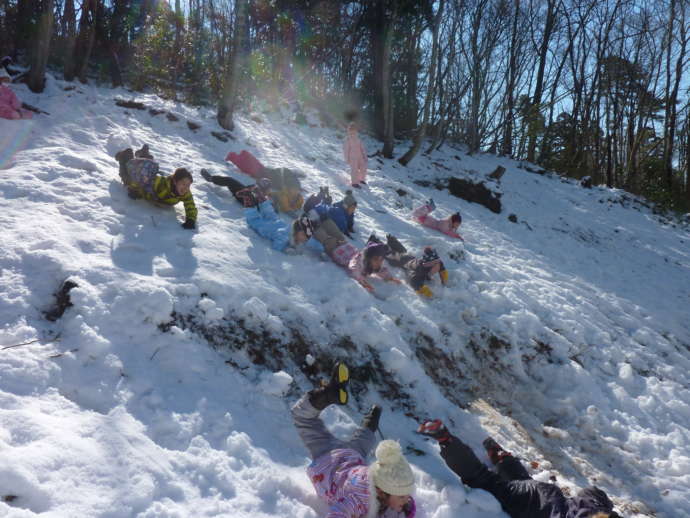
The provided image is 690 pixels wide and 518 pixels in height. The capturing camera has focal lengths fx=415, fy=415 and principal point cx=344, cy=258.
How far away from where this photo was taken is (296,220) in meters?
5.07

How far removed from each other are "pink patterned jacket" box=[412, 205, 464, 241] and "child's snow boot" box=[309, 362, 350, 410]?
5.18m

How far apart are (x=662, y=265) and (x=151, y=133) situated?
35.3 feet

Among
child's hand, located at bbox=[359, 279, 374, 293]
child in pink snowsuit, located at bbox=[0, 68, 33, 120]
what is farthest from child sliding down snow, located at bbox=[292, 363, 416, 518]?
child in pink snowsuit, located at bbox=[0, 68, 33, 120]

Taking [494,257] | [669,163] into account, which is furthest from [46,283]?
[669,163]

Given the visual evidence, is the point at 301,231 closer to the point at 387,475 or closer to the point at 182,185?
the point at 182,185

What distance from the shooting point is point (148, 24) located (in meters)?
11.9

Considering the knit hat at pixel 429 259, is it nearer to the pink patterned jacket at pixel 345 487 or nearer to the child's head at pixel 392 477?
the pink patterned jacket at pixel 345 487

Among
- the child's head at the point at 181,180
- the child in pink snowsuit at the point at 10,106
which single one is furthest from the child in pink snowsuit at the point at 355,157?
the child in pink snowsuit at the point at 10,106

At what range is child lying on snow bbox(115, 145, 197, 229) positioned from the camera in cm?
450

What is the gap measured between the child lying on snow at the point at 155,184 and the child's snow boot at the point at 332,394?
8.73 ft

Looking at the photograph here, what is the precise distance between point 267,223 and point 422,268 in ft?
6.41

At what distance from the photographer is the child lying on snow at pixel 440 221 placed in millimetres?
7199

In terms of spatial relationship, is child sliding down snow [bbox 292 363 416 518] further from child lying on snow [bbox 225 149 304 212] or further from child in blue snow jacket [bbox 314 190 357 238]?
child lying on snow [bbox 225 149 304 212]

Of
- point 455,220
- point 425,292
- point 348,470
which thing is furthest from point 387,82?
point 348,470
